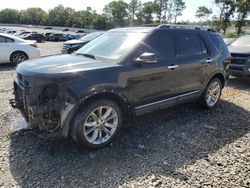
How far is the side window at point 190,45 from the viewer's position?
492 cm

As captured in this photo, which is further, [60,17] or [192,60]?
[60,17]

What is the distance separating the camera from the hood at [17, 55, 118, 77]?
3.55 m

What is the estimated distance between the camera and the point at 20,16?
119562 mm

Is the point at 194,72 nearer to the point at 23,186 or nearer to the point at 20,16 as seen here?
the point at 23,186

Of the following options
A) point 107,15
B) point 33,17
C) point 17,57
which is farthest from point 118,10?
point 17,57

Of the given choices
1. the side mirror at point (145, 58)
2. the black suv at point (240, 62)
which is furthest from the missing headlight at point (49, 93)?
the black suv at point (240, 62)

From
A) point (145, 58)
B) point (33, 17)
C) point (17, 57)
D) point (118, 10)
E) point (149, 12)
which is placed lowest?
point (17, 57)

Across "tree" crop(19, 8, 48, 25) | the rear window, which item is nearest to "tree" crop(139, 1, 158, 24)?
"tree" crop(19, 8, 48, 25)

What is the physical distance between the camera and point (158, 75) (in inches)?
176

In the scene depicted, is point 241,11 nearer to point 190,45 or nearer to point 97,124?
point 190,45

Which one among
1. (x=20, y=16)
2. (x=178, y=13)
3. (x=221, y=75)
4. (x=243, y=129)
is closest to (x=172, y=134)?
(x=243, y=129)

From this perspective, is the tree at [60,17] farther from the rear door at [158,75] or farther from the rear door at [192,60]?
the rear door at [158,75]

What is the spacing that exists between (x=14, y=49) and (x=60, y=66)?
794 cm

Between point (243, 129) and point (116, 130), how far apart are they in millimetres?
2560
